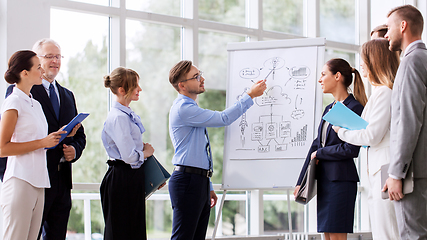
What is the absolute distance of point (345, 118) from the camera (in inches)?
90.6

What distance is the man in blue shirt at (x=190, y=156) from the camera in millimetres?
2609

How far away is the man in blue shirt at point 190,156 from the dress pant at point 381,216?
1057 mm

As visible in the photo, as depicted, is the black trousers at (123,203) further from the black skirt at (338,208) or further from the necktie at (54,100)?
the black skirt at (338,208)

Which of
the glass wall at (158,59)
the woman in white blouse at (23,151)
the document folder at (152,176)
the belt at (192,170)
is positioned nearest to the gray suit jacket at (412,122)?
the belt at (192,170)

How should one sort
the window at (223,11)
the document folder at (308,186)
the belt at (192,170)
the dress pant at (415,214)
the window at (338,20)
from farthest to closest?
1. the window at (338,20)
2. the window at (223,11)
3. the belt at (192,170)
4. the document folder at (308,186)
5. the dress pant at (415,214)

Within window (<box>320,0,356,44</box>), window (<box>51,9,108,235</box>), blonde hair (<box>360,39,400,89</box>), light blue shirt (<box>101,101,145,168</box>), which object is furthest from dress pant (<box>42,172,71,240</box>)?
window (<box>320,0,356,44</box>)

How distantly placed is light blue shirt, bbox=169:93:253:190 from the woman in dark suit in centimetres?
71

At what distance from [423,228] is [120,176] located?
1650mm

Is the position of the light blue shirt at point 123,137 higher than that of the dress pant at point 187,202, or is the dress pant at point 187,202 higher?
the light blue shirt at point 123,137

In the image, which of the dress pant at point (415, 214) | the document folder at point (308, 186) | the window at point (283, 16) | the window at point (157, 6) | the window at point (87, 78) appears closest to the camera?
the dress pant at point (415, 214)

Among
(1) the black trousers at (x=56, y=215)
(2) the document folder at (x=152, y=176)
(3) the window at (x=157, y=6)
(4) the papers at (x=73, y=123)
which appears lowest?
(1) the black trousers at (x=56, y=215)

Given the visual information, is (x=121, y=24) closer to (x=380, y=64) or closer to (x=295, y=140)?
(x=295, y=140)

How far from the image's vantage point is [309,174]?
2.58 m

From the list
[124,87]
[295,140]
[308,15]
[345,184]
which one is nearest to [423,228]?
[345,184]
